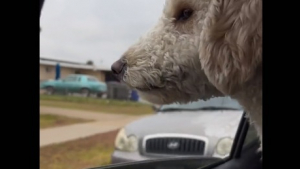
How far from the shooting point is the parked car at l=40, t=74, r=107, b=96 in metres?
1.44

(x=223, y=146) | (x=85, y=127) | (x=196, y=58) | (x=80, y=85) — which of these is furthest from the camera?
(x=85, y=127)

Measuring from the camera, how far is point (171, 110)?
125 inches

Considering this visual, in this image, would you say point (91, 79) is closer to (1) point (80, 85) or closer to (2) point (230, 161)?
(1) point (80, 85)

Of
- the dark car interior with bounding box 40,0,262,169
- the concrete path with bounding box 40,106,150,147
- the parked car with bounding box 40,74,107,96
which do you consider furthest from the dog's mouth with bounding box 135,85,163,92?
the concrete path with bounding box 40,106,150,147

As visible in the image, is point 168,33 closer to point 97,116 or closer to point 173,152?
point 97,116

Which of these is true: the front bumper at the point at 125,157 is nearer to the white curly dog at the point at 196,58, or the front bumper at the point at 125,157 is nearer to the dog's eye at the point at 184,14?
the white curly dog at the point at 196,58

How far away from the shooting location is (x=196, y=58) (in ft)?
3.58

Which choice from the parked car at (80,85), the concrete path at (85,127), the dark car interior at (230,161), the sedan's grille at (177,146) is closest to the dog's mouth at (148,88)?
the parked car at (80,85)

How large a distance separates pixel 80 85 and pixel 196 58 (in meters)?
0.62

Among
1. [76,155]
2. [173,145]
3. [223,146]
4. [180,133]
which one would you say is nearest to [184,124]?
[180,133]

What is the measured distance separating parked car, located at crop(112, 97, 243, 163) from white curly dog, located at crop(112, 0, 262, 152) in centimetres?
126

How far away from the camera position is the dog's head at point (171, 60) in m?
1.10
